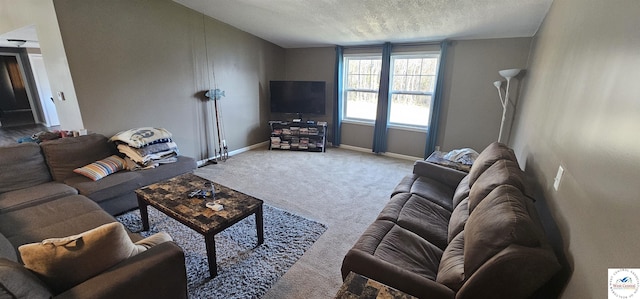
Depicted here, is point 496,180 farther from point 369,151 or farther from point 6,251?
point 369,151

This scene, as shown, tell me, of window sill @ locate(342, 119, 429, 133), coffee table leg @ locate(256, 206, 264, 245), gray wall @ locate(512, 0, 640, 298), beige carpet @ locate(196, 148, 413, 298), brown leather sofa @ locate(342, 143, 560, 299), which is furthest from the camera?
window sill @ locate(342, 119, 429, 133)

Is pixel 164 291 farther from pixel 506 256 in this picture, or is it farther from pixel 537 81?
pixel 537 81

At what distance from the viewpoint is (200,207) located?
209 cm

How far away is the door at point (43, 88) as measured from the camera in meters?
6.49

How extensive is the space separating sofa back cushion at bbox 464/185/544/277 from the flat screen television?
4259 millimetres

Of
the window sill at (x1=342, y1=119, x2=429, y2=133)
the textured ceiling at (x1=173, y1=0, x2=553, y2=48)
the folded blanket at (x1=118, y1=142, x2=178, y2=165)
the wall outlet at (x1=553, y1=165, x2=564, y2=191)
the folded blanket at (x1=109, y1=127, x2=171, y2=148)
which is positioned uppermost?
the textured ceiling at (x1=173, y1=0, x2=553, y2=48)

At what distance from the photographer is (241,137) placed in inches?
207

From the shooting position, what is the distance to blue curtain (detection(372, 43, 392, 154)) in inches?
185

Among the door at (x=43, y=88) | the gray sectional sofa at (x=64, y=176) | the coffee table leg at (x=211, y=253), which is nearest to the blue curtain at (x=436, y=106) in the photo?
the coffee table leg at (x=211, y=253)

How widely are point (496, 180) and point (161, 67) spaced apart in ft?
14.0

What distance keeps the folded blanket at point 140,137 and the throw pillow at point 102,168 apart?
23 centimetres

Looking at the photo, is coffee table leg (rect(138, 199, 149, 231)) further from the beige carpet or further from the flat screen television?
the flat screen television

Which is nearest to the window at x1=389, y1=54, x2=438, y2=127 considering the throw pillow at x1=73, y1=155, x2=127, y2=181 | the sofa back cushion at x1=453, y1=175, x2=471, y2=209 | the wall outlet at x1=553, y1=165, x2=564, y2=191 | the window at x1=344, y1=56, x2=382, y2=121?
the window at x1=344, y1=56, x2=382, y2=121

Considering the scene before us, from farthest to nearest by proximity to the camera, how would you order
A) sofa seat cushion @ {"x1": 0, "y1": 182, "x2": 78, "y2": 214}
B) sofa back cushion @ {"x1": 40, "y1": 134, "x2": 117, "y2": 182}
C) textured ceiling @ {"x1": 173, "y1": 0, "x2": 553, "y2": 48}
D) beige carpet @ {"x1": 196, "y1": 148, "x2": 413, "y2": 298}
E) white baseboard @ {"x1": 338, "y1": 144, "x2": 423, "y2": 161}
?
white baseboard @ {"x1": 338, "y1": 144, "x2": 423, "y2": 161} < textured ceiling @ {"x1": 173, "y1": 0, "x2": 553, "y2": 48} < sofa back cushion @ {"x1": 40, "y1": 134, "x2": 117, "y2": 182} < sofa seat cushion @ {"x1": 0, "y1": 182, "x2": 78, "y2": 214} < beige carpet @ {"x1": 196, "y1": 148, "x2": 413, "y2": 298}
